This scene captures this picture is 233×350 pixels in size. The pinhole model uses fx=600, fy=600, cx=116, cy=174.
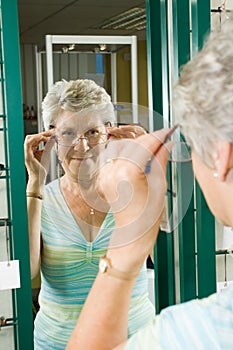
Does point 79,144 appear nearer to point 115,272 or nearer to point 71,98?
point 71,98

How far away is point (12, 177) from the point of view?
1.29 m

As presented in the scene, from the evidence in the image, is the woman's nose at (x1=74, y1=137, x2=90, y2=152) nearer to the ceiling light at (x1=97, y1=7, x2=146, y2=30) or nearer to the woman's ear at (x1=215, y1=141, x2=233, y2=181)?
the ceiling light at (x1=97, y1=7, x2=146, y2=30)

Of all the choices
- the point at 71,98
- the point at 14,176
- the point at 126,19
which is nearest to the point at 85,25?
the point at 126,19

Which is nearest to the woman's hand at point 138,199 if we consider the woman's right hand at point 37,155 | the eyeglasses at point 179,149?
the eyeglasses at point 179,149

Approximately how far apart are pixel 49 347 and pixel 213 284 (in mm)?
417

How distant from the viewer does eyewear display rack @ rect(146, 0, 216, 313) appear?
1.37 meters

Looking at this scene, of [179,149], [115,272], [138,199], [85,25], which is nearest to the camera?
[115,272]

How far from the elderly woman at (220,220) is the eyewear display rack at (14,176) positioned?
1.65ft

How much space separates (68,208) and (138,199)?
0.37 m

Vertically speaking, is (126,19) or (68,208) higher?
(126,19)

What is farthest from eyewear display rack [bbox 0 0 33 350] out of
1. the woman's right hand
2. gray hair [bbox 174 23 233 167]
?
gray hair [bbox 174 23 233 167]

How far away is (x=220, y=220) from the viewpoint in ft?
2.37

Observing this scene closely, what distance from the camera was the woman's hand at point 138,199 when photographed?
83 centimetres

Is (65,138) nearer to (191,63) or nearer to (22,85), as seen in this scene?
(22,85)
